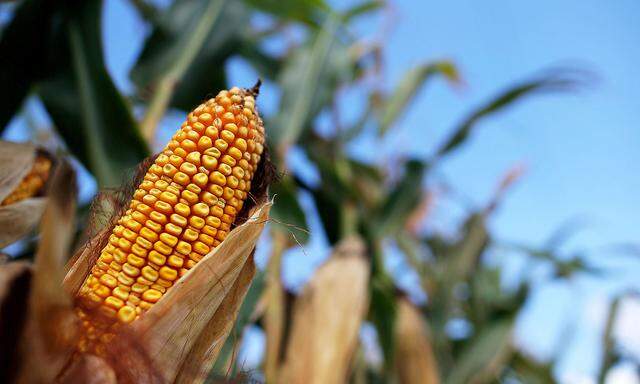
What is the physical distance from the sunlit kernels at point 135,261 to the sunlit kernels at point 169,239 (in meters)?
0.03

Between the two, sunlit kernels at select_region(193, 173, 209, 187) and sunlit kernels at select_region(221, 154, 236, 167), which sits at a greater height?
sunlit kernels at select_region(221, 154, 236, 167)

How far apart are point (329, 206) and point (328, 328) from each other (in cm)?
60

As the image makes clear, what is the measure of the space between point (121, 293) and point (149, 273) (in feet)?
0.12

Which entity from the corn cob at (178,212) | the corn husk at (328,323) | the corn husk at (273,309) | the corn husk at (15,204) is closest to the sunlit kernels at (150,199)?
the corn cob at (178,212)

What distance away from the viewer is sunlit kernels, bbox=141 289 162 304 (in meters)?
0.65

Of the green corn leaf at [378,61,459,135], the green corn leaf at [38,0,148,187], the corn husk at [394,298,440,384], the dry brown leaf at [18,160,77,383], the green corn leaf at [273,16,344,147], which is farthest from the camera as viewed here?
the green corn leaf at [378,61,459,135]

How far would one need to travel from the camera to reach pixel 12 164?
906 millimetres

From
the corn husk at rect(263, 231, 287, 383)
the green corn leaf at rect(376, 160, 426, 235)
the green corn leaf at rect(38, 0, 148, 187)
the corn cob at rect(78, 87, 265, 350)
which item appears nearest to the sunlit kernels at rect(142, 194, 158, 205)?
the corn cob at rect(78, 87, 265, 350)

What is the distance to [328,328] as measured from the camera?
171 cm

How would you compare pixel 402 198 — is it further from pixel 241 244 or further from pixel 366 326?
pixel 241 244

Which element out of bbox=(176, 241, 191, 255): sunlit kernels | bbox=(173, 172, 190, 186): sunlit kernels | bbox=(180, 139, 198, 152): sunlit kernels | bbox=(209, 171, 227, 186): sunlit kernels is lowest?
bbox=(176, 241, 191, 255): sunlit kernels

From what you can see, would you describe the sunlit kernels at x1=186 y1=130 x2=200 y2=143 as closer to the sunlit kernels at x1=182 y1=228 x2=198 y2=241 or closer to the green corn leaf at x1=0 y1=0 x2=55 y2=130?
the sunlit kernels at x1=182 y1=228 x2=198 y2=241

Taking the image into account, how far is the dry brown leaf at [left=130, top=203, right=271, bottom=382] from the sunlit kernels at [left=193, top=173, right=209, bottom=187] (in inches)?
2.8

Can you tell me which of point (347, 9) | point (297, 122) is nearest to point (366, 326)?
point (297, 122)
